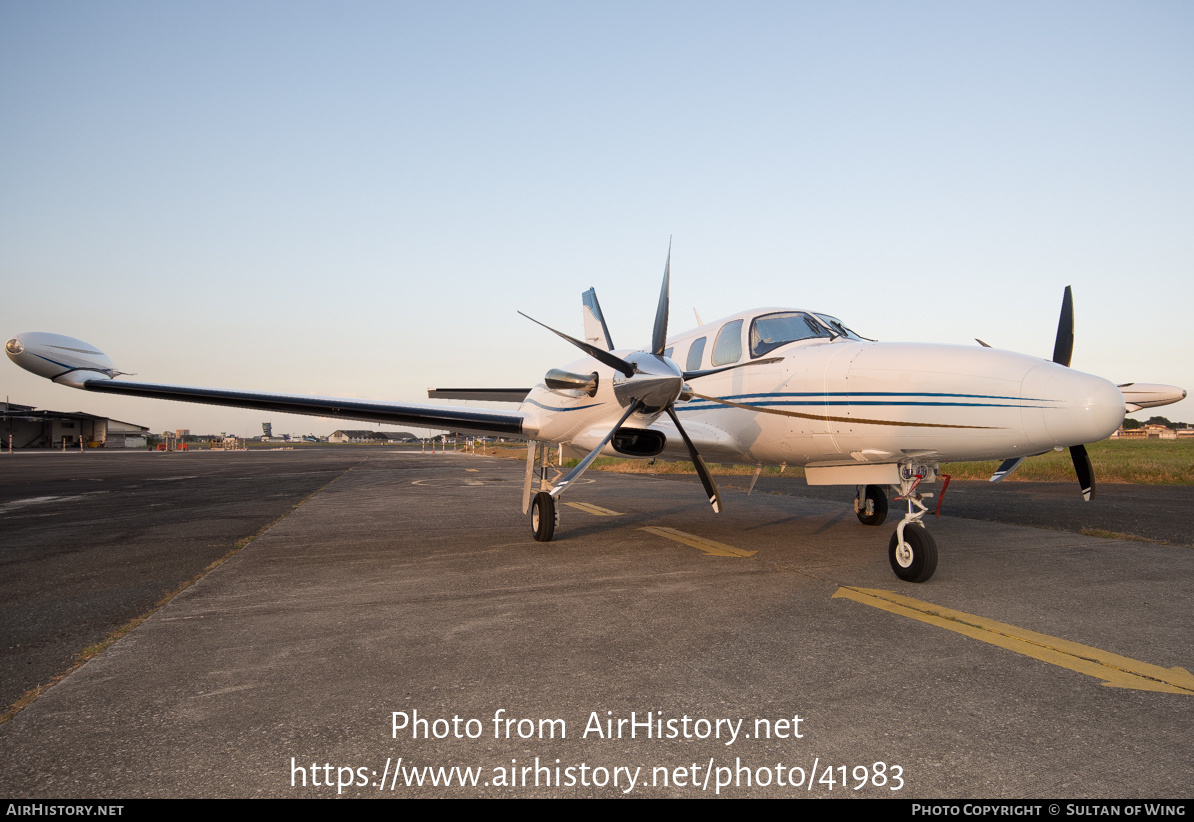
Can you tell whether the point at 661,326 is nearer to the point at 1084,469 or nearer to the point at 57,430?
the point at 1084,469

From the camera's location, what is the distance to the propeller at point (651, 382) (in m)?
6.98

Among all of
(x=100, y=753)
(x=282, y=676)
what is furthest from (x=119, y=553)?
(x=100, y=753)

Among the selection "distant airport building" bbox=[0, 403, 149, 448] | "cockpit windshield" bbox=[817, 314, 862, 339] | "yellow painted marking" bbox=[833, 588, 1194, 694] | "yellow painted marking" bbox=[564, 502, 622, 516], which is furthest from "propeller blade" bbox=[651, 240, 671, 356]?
"distant airport building" bbox=[0, 403, 149, 448]

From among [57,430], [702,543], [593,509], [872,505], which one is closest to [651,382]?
[702,543]

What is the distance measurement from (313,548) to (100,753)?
5.73 m

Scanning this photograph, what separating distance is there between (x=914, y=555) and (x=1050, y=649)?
1932 mm

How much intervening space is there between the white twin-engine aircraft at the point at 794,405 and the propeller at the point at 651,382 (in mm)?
23

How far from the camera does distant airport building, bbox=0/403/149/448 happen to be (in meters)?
65.1

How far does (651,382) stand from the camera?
694 centimetres

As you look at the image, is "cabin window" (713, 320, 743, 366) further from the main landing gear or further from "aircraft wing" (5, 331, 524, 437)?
the main landing gear

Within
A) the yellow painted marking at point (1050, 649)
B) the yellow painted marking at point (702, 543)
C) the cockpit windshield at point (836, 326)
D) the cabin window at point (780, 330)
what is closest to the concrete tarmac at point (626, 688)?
the yellow painted marking at point (1050, 649)

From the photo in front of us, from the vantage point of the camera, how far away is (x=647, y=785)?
2.43m

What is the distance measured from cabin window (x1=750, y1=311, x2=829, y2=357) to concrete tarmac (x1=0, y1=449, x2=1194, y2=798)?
2.73 meters
